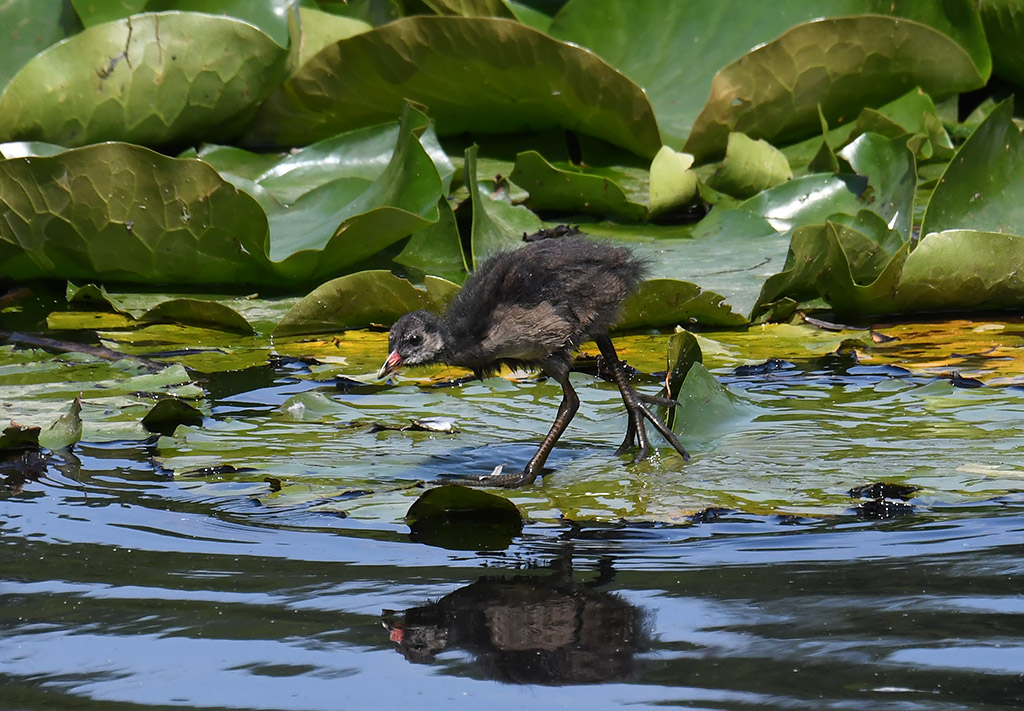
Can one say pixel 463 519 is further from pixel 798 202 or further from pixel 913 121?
pixel 913 121

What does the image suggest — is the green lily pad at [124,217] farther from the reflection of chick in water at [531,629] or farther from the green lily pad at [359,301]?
the reflection of chick in water at [531,629]

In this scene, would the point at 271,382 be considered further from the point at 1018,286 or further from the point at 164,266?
the point at 1018,286

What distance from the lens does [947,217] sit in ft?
18.2

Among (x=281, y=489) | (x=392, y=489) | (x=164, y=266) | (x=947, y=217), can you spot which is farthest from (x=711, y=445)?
(x=164, y=266)

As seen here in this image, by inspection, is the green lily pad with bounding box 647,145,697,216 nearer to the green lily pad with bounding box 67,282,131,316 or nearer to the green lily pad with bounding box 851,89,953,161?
the green lily pad with bounding box 851,89,953,161


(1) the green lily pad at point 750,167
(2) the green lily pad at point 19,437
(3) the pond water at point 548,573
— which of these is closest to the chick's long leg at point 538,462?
(3) the pond water at point 548,573

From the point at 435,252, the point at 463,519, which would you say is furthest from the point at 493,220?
the point at 463,519

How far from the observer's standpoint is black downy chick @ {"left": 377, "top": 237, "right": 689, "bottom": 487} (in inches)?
157

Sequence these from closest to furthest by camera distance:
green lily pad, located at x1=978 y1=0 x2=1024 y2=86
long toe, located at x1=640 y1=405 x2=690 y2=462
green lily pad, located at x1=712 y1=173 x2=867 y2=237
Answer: long toe, located at x1=640 y1=405 x2=690 y2=462, green lily pad, located at x1=712 y1=173 x2=867 y2=237, green lily pad, located at x1=978 y1=0 x2=1024 y2=86

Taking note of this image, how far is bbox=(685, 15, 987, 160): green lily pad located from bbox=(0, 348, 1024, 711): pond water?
2.71 meters

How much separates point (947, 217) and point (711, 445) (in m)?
2.22

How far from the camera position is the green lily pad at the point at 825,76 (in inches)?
252

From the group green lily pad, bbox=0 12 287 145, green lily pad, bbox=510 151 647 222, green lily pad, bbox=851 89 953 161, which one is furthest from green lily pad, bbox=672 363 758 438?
green lily pad, bbox=851 89 953 161

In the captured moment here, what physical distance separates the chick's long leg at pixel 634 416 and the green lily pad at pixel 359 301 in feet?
3.04
